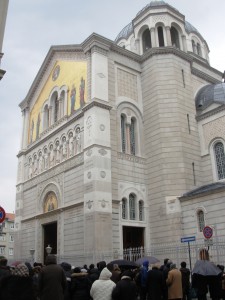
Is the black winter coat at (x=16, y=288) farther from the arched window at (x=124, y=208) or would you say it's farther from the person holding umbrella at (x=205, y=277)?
the arched window at (x=124, y=208)

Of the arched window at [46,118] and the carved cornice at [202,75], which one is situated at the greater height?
the carved cornice at [202,75]

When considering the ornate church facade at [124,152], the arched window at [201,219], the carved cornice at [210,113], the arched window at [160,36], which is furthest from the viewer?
the arched window at [160,36]

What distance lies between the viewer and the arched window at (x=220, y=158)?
935 inches

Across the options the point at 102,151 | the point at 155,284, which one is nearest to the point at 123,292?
the point at 155,284

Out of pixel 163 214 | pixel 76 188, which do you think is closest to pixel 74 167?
pixel 76 188

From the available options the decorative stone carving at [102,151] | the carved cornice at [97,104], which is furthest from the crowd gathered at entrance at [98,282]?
the carved cornice at [97,104]

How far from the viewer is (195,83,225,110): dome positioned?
85.4ft

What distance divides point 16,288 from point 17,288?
1 centimetres

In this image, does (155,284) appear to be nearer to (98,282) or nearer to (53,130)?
(98,282)

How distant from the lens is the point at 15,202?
3041 cm

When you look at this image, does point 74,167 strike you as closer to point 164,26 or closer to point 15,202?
point 15,202

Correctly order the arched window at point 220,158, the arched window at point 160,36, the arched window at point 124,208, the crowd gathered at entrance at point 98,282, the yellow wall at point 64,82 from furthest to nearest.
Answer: the arched window at point 160,36 → the yellow wall at point 64,82 → the arched window at point 220,158 → the arched window at point 124,208 → the crowd gathered at entrance at point 98,282

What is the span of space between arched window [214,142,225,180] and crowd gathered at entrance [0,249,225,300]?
12075 mm

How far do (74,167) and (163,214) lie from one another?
6.85 meters
